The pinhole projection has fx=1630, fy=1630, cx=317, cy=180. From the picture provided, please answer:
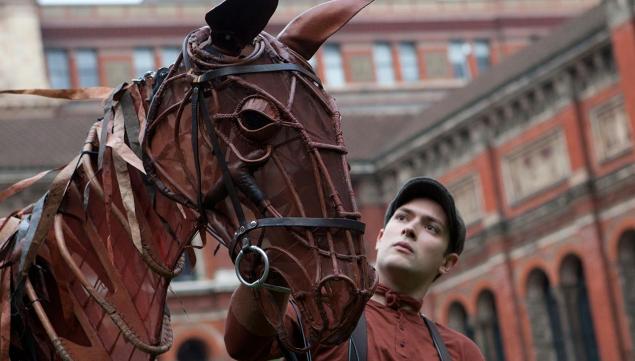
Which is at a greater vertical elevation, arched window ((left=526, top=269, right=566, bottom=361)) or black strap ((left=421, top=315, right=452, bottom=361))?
arched window ((left=526, top=269, right=566, bottom=361))

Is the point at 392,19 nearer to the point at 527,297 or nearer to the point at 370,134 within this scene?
the point at 370,134

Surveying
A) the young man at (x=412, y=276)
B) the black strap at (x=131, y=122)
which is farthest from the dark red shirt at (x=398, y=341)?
the black strap at (x=131, y=122)

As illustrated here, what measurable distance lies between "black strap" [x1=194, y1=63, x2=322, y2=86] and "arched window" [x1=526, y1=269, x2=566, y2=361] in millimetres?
34777

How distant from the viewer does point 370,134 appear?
47375mm

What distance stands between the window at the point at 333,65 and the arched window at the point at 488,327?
56.7ft

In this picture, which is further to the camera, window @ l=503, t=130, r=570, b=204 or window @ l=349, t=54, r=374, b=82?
window @ l=349, t=54, r=374, b=82

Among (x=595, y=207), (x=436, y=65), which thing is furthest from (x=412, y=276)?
(x=436, y=65)

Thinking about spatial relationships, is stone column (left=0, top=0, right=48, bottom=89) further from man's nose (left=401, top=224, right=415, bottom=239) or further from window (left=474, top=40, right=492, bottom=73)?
man's nose (left=401, top=224, right=415, bottom=239)

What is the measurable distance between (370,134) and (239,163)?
144 feet

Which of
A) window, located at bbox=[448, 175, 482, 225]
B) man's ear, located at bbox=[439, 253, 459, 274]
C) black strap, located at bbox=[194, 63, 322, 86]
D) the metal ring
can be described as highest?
window, located at bbox=[448, 175, 482, 225]

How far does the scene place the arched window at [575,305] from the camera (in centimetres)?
3712

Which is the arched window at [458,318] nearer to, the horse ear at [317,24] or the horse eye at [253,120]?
the horse ear at [317,24]

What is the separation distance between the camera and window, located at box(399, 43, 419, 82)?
57156 mm

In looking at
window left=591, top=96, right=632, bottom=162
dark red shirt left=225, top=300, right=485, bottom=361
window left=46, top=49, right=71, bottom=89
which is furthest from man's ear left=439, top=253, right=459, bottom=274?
window left=46, top=49, right=71, bottom=89
